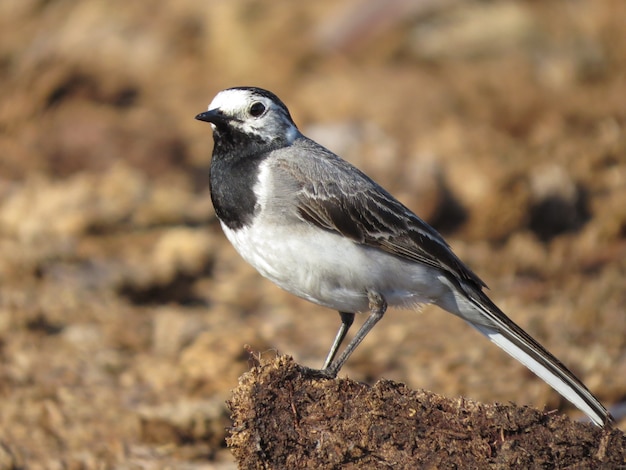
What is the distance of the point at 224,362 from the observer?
9820mm

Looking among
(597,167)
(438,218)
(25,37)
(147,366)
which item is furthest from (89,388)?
(25,37)

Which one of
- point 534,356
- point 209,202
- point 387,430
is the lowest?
point 387,430

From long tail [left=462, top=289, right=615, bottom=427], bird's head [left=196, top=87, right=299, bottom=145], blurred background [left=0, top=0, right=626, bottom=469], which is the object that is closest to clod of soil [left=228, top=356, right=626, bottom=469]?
blurred background [left=0, top=0, right=626, bottom=469]

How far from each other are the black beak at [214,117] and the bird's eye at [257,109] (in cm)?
20

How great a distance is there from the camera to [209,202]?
15422 millimetres

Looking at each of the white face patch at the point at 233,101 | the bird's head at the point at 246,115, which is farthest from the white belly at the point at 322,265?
the white face patch at the point at 233,101

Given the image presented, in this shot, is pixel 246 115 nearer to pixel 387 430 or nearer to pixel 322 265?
pixel 322 265

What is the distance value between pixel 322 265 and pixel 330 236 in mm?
326

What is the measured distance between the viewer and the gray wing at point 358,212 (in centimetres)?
679

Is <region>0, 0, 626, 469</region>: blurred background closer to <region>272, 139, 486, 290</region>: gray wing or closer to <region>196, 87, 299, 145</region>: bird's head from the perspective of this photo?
<region>272, 139, 486, 290</region>: gray wing

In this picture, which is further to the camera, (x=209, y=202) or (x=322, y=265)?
(x=209, y=202)

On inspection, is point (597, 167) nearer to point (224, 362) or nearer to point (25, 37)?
point (224, 362)

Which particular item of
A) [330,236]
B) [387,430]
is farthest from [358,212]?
[387,430]

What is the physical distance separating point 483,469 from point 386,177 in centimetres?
1092
